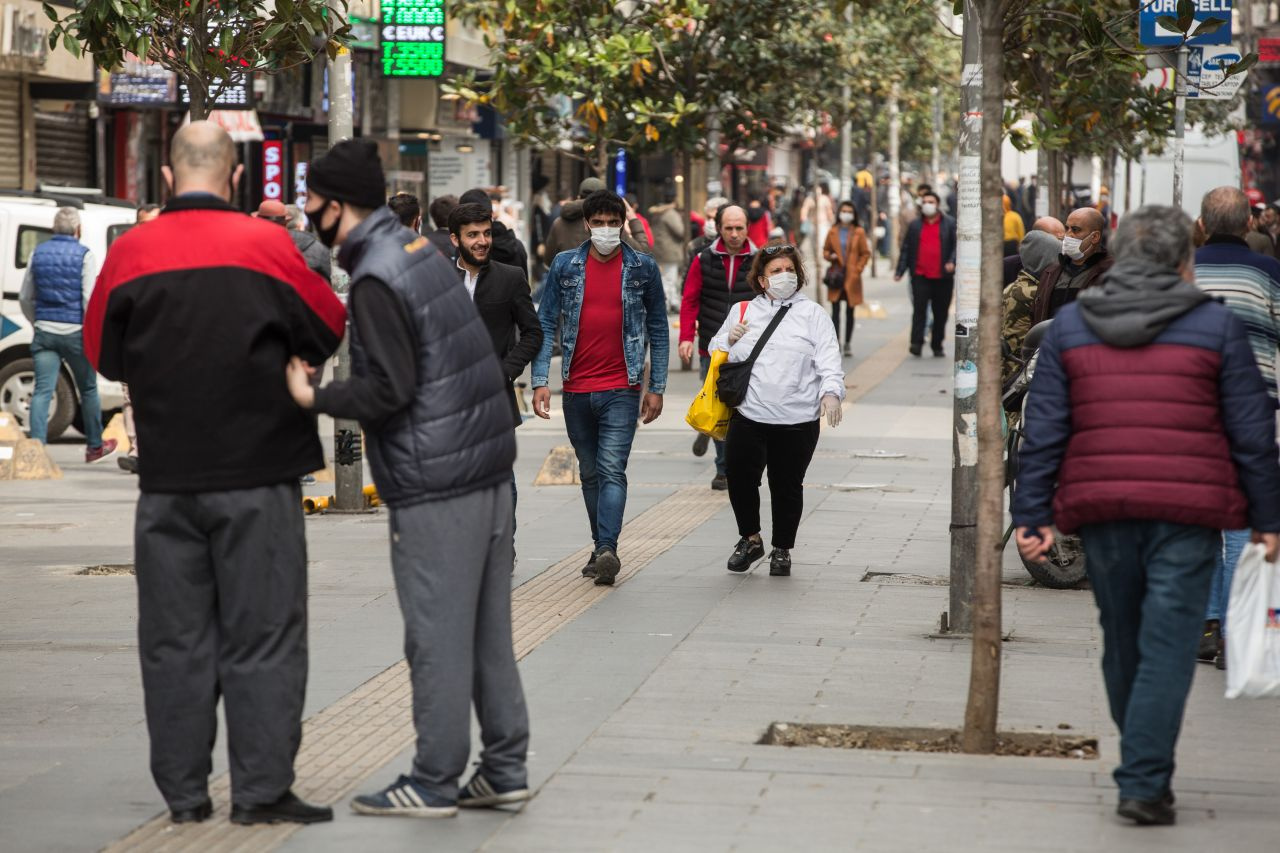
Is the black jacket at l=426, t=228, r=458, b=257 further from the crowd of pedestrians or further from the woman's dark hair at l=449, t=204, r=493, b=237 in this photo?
the crowd of pedestrians

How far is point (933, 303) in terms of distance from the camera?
2550 cm

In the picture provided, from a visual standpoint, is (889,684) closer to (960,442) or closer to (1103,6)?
(960,442)

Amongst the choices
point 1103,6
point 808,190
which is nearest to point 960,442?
point 1103,6

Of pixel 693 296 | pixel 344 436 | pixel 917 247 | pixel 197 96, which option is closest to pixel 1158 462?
pixel 197 96

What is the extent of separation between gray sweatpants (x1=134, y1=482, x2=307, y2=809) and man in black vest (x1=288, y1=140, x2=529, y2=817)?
12.1 inches

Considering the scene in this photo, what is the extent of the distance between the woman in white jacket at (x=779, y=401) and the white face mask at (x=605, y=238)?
0.67 meters

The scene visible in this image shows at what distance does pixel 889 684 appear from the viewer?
760cm

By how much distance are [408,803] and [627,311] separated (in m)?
4.80

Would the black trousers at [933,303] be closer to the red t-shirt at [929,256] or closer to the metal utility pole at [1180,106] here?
the red t-shirt at [929,256]

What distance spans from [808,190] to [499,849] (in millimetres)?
52233

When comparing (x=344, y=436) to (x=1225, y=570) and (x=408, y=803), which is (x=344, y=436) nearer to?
(x=1225, y=570)

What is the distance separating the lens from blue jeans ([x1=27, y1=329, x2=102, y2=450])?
1608cm

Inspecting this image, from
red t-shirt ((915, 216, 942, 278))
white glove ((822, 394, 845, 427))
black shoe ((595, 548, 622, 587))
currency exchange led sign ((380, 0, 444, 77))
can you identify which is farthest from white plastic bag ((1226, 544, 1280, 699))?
red t-shirt ((915, 216, 942, 278))

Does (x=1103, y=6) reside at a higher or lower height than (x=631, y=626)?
higher
